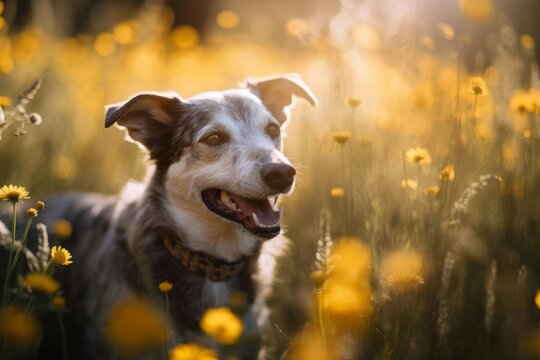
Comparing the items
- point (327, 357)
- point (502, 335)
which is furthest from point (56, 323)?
point (502, 335)

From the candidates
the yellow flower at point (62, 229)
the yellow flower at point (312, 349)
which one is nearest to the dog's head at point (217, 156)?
the yellow flower at point (62, 229)

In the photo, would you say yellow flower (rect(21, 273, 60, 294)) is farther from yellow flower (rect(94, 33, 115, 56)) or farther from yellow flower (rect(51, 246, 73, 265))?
yellow flower (rect(94, 33, 115, 56))

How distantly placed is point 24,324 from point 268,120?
2188 mm

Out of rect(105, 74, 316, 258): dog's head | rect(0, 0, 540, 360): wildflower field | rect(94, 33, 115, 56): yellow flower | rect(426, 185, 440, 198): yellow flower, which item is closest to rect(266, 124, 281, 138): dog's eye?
rect(105, 74, 316, 258): dog's head

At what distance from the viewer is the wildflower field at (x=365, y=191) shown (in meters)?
2.35

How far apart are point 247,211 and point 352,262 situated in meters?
0.72

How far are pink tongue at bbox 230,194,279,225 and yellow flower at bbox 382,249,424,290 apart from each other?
704mm

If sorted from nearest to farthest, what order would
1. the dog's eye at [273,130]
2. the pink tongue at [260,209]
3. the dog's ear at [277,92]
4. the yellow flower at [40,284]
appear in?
1. the yellow flower at [40,284]
2. the pink tongue at [260,209]
3. the dog's eye at [273,130]
4. the dog's ear at [277,92]

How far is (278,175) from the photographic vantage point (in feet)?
10.4

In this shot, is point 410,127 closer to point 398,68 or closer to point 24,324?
point 398,68

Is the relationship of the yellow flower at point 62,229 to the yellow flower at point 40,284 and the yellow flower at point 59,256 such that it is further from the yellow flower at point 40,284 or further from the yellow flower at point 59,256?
the yellow flower at point 40,284

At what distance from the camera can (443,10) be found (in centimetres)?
778

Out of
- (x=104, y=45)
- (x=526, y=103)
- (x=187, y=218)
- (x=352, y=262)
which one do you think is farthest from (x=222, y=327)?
(x=104, y=45)

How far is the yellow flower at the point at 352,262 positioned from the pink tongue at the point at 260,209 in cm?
40
